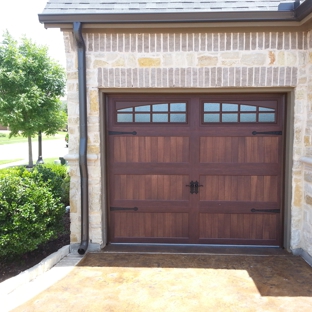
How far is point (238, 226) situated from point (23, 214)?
10.5 ft

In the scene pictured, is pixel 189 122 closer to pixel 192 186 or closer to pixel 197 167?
pixel 197 167

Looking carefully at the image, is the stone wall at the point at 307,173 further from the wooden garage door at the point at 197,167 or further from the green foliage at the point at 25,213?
the green foliage at the point at 25,213

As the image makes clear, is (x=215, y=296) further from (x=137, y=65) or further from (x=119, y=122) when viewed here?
(x=137, y=65)

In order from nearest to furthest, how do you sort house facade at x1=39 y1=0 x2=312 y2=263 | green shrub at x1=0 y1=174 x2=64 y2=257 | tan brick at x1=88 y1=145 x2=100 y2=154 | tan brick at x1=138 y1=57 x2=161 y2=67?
green shrub at x1=0 y1=174 x2=64 y2=257 < house facade at x1=39 y1=0 x2=312 y2=263 < tan brick at x1=138 y1=57 x2=161 y2=67 < tan brick at x1=88 y1=145 x2=100 y2=154

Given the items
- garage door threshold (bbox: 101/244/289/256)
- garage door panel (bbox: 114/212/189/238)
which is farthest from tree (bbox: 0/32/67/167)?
garage door threshold (bbox: 101/244/289/256)

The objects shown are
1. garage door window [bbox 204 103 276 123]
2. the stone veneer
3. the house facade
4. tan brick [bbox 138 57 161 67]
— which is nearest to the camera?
the house facade

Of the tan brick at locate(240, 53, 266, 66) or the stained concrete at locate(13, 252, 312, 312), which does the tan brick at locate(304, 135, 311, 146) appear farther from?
the stained concrete at locate(13, 252, 312, 312)

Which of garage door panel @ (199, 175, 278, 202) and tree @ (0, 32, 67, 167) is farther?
tree @ (0, 32, 67, 167)

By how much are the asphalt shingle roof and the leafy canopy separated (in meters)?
8.99

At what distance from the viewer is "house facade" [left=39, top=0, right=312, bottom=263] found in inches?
185

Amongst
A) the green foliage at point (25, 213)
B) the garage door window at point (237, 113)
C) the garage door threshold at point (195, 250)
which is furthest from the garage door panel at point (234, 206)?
the green foliage at point (25, 213)

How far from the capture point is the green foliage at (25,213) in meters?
4.47

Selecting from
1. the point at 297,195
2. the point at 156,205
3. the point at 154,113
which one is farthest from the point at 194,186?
the point at 297,195

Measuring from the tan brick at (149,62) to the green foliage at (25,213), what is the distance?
2.20 m
